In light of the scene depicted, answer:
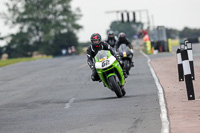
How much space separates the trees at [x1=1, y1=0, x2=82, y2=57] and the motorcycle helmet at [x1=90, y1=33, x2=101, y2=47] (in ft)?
292

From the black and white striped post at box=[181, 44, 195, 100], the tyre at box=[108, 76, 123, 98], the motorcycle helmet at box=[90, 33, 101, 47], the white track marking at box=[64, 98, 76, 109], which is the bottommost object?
the white track marking at box=[64, 98, 76, 109]

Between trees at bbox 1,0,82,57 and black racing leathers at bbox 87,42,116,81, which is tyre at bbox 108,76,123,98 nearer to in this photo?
black racing leathers at bbox 87,42,116,81

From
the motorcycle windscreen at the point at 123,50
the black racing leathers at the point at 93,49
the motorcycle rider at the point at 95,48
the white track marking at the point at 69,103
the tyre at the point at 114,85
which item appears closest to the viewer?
the white track marking at the point at 69,103

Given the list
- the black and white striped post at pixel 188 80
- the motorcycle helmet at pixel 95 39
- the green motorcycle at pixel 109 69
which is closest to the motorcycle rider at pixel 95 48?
the motorcycle helmet at pixel 95 39

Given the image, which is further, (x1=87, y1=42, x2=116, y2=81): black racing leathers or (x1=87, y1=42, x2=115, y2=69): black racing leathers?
(x1=87, y1=42, x2=115, y2=69): black racing leathers

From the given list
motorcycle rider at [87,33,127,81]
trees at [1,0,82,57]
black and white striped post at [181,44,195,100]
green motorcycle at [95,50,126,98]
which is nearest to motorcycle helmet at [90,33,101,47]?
motorcycle rider at [87,33,127,81]

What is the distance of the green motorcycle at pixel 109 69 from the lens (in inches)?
547

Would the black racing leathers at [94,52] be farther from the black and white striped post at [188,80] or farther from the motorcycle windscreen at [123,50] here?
the motorcycle windscreen at [123,50]

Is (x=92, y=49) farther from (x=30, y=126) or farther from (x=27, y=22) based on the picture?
(x=27, y=22)

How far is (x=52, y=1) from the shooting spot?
110m

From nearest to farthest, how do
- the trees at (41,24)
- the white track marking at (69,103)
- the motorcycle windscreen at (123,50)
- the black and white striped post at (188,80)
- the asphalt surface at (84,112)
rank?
the asphalt surface at (84,112), the black and white striped post at (188,80), the white track marking at (69,103), the motorcycle windscreen at (123,50), the trees at (41,24)

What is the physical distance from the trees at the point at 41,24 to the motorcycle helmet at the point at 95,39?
292 feet

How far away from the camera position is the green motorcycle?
13.9m

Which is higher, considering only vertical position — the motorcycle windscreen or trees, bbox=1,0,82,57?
the motorcycle windscreen
